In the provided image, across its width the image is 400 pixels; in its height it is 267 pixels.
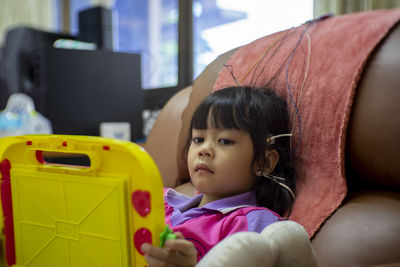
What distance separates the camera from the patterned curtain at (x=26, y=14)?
380cm

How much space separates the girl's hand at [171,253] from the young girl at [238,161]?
207 millimetres

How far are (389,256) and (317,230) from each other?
0.13 metres

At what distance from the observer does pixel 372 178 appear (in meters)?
0.72

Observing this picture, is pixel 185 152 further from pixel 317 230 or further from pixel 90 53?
pixel 90 53

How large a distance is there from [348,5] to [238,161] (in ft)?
3.05

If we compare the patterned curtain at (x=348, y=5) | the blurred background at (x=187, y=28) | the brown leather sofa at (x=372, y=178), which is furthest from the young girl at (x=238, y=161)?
the patterned curtain at (x=348, y=5)

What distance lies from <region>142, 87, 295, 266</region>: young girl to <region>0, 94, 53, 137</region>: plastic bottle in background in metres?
1.05

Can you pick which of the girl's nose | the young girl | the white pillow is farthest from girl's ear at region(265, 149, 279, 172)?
the white pillow

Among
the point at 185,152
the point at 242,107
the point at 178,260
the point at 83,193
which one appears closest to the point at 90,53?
the point at 185,152

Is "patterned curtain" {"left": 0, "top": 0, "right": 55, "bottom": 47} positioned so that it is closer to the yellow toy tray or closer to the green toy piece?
the yellow toy tray

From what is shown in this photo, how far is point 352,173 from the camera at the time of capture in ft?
2.49

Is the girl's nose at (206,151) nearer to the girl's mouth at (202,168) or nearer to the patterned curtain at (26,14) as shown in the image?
the girl's mouth at (202,168)

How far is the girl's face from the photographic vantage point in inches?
30.9

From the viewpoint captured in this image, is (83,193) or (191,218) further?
(191,218)
